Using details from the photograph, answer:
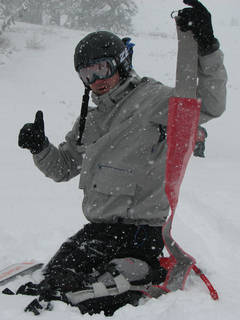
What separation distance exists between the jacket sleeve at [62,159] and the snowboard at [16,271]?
80 centimetres

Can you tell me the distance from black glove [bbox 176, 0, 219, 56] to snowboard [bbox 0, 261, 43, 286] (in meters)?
2.29

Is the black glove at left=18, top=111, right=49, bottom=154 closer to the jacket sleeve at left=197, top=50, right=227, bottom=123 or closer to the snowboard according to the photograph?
the snowboard

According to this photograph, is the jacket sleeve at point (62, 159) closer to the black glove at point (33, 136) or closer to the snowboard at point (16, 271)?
the black glove at point (33, 136)

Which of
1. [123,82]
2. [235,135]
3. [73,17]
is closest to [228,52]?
[235,135]

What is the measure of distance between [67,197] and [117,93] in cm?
344

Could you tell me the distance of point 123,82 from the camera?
3.08 m

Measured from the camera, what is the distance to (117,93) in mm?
3020

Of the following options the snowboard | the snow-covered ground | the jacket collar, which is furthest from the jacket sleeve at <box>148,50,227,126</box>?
the snowboard

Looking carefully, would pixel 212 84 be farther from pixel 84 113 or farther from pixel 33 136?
pixel 33 136

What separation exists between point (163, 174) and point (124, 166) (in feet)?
1.02

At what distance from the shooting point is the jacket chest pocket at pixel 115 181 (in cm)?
289

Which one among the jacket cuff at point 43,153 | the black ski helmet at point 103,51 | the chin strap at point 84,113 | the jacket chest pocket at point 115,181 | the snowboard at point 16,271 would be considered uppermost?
the black ski helmet at point 103,51

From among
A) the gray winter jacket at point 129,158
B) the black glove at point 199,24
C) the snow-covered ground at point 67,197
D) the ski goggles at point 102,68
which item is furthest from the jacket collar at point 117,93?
the snow-covered ground at point 67,197

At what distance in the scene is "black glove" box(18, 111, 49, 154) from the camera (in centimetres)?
331
